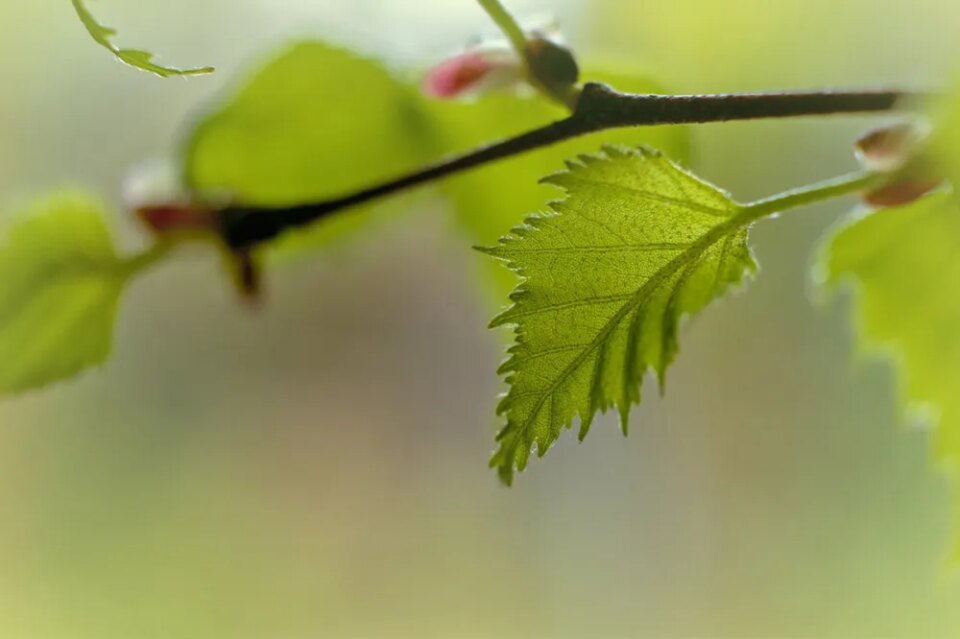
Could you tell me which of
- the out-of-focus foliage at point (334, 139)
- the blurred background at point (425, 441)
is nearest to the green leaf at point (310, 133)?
the out-of-focus foliage at point (334, 139)

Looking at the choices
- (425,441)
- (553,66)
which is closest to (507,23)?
(553,66)

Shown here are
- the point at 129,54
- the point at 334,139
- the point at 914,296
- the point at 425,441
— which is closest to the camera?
the point at 129,54

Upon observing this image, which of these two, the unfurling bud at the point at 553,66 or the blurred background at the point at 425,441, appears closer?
the unfurling bud at the point at 553,66

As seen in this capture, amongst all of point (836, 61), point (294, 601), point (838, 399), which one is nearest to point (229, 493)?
point (294, 601)

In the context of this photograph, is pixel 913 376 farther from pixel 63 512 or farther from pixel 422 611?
pixel 63 512

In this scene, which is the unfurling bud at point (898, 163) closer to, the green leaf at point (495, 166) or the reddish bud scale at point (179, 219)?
the green leaf at point (495, 166)

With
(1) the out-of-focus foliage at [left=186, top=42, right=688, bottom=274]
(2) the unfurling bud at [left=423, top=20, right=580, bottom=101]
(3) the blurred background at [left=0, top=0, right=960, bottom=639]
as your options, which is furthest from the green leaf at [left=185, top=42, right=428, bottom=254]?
(3) the blurred background at [left=0, top=0, right=960, bottom=639]

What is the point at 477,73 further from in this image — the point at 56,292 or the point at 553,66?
the point at 56,292
